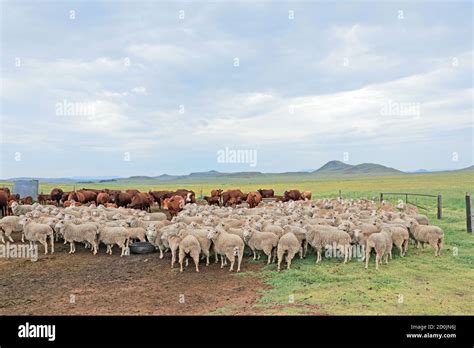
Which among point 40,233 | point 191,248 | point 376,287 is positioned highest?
point 40,233

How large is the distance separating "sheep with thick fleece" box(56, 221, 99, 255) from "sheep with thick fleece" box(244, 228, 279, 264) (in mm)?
5728

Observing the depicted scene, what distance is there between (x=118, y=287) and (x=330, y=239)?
662cm

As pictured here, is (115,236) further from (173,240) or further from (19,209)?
(19,209)

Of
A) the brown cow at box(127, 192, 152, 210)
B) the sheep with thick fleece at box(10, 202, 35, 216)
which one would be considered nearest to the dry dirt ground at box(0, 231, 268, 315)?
the sheep with thick fleece at box(10, 202, 35, 216)

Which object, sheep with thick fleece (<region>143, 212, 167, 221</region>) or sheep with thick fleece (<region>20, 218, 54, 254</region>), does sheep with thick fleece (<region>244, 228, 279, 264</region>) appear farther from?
sheep with thick fleece (<region>20, 218, 54, 254</region>)

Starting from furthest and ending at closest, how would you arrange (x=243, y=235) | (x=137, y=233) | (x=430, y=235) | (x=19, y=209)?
(x=19, y=209), (x=137, y=233), (x=430, y=235), (x=243, y=235)

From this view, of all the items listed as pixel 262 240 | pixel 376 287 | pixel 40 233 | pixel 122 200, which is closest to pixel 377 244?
pixel 376 287

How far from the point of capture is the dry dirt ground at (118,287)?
28.7 ft

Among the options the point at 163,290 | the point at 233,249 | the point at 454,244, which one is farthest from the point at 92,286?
the point at 454,244

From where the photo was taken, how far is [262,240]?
12.4m

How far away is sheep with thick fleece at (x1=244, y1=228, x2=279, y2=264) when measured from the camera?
12.2 meters

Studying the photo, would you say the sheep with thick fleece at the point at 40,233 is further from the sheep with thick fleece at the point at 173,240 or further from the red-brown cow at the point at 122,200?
the red-brown cow at the point at 122,200

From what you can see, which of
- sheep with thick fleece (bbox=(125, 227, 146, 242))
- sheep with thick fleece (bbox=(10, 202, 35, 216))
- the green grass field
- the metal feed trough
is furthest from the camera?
the metal feed trough
